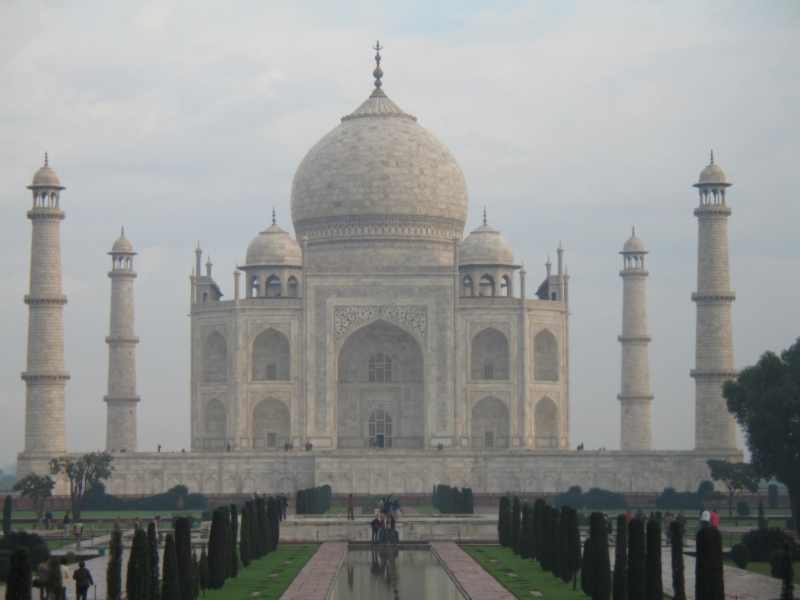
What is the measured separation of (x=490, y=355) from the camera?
127 feet

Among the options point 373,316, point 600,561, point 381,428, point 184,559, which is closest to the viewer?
point 184,559

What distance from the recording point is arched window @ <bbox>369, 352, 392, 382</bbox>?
39312 millimetres

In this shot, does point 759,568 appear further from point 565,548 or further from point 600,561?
point 600,561

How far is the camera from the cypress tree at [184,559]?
1537 centimetres

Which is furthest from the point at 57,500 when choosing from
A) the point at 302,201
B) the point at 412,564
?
the point at 412,564

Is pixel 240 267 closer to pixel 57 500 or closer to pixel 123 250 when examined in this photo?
pixel 123 250

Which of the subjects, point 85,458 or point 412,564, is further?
point 85,458

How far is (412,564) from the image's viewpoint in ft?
67.4

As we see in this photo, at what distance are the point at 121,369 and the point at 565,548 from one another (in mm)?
24973

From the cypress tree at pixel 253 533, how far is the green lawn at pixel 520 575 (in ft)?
10.4

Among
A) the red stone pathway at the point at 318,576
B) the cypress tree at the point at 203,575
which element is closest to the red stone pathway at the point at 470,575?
the red stone pathway at the point at 318,576

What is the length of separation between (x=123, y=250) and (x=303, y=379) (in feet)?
25.4

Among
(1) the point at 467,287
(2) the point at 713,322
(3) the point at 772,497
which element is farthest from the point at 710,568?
(1) the point at 467,287

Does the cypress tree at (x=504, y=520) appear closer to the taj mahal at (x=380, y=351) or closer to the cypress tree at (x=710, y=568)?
the cypress tree at (x=710, y=568)
